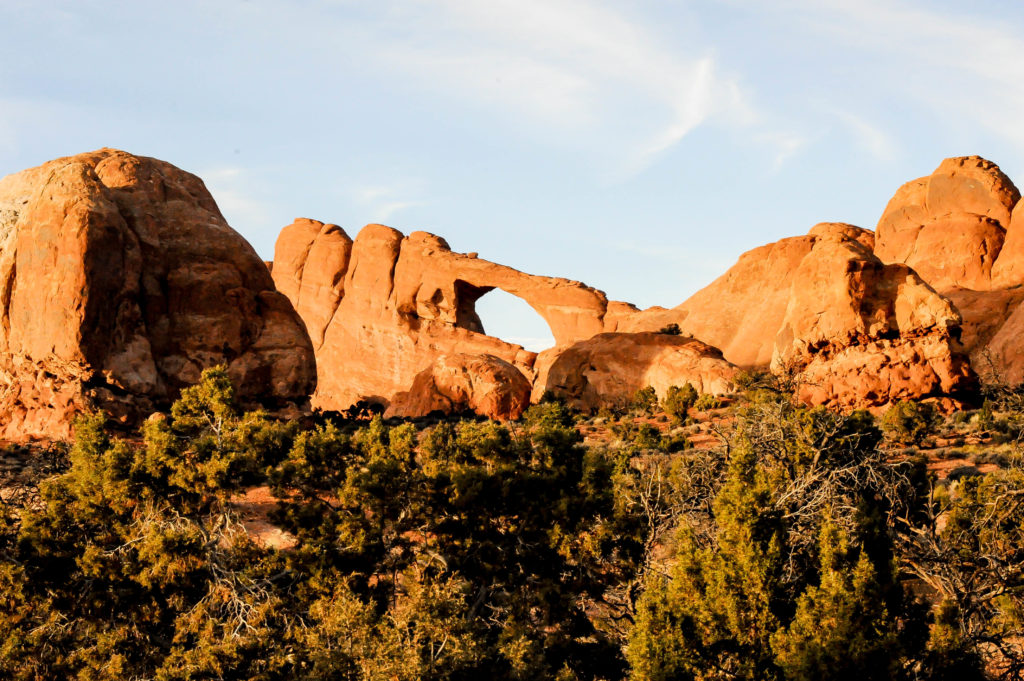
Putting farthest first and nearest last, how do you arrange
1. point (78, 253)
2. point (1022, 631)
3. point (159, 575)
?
point (78, 253)
point (1022, 631)
point (159, 575)

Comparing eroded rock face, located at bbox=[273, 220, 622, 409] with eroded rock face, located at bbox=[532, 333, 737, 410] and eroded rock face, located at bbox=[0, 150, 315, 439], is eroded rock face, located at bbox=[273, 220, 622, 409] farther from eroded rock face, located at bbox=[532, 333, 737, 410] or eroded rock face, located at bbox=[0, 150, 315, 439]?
eroded rock face, located at bbox=[0, 150, 315, 439]

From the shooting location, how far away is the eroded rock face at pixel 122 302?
113 ft

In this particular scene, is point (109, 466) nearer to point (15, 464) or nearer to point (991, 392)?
point (15, 464)

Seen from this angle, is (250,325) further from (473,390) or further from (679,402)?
(679,402)

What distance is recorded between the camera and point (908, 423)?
32406 millimetres

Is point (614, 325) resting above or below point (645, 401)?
above

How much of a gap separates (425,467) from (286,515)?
106 inches

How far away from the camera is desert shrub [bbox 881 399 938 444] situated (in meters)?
31.9

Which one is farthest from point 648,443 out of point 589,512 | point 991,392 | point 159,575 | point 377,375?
point 377,375

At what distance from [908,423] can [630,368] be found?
1950cm

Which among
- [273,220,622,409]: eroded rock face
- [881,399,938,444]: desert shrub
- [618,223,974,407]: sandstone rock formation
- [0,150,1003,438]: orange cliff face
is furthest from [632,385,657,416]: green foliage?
[273,220,622,409]: eroded rock face

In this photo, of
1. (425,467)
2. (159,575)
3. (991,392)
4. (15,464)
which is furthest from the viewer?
(991,392)

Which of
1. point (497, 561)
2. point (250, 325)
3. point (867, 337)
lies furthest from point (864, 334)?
point (497, 561)

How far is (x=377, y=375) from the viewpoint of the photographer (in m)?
73.2
